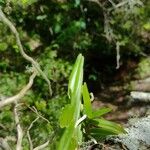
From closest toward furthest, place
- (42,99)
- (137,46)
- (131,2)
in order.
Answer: (131,2) < (42,99) < (137,46)

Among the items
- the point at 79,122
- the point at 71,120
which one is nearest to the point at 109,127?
the point at 79,122

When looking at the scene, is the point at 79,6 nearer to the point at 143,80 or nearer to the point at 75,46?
the point at 75,46

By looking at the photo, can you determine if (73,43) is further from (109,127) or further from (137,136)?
(137,136)

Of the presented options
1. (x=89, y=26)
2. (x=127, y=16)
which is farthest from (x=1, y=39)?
(x=127, y=16)

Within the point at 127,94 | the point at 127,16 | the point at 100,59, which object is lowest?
the point at 127,94

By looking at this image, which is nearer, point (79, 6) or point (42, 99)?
point (42, 99)

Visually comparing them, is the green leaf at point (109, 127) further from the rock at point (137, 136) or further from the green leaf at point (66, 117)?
the green leaf at point (66, 117)

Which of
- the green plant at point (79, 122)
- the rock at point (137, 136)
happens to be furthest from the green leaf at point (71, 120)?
the rock at point (137, 136)
